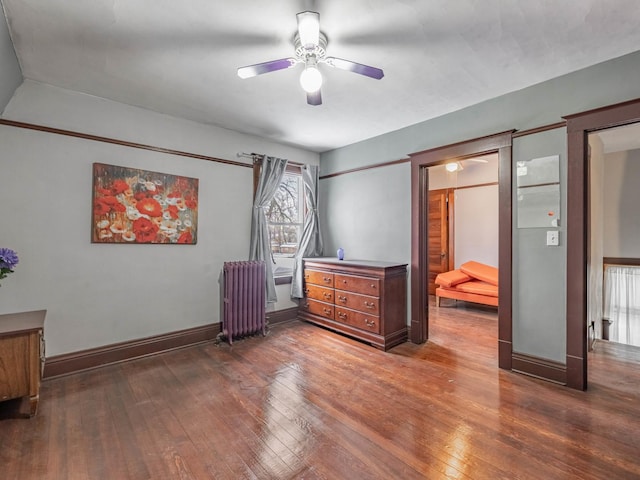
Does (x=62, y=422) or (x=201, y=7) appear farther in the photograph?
(x=62, y=422)

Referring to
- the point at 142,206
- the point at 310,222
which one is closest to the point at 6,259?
the point at 142,206

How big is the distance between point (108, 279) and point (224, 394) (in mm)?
1692

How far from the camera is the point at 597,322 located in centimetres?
373

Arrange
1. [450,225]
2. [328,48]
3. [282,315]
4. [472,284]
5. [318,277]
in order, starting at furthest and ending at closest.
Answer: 1. [450,225]
2. [472,284]
3. [282,315]
4. [318,277]
5. [328,48]

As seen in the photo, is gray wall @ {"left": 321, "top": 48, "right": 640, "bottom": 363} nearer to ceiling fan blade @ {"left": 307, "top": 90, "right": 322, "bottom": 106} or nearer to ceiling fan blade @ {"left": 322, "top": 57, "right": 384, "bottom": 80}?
ceiling fan blade @ {"left": 322, "top": 57, "right": 384, "bottom": 80}

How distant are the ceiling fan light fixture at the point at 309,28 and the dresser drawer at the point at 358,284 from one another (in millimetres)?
2400

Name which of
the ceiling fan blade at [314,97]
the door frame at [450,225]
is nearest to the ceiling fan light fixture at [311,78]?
the ceiling fan blade at [314,97]

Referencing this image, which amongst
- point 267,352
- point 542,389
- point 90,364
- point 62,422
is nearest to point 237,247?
point 267,352

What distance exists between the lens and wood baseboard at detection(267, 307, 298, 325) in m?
4.29

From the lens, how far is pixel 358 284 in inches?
143

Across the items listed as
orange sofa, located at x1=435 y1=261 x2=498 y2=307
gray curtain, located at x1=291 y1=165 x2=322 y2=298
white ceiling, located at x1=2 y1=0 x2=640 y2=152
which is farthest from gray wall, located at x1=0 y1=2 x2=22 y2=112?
orange sofa, located at x1=435 y1=261 x2=498 y2=307

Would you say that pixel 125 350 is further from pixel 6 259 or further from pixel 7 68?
pixel 7 68

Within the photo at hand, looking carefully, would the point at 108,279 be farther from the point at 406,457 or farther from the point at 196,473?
the point at 406,457

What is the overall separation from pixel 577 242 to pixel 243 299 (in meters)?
3.38
